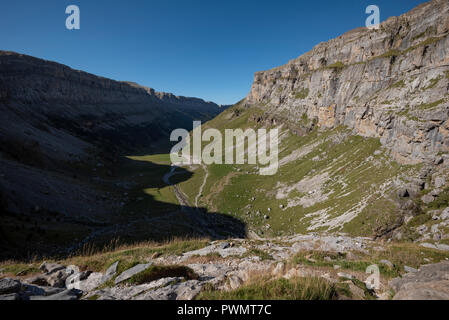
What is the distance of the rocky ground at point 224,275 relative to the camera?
22.8ft

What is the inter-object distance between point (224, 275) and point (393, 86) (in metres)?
52.1

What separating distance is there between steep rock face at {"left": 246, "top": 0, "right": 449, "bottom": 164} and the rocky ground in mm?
24803

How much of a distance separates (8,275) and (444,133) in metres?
44.5

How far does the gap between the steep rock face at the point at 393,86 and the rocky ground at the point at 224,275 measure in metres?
24.8

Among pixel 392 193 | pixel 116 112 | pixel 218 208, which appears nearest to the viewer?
pixel 392 193

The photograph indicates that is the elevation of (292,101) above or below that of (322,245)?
above

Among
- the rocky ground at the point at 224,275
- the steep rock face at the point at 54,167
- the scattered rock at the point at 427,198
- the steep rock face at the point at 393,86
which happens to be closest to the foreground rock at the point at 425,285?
the rocky ground at the point at 224,275

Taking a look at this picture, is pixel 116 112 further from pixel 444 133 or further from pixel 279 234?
pixel 444 133

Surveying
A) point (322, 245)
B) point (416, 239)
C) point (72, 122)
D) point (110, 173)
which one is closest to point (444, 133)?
point (416, 239)

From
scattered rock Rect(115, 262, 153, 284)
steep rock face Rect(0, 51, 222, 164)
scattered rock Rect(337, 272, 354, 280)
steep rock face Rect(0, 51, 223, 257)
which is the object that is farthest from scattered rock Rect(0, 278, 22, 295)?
steep rock face Rect(0, 51, 222, 164)

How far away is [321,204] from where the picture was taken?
3450 centimetres

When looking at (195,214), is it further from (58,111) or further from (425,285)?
(58,111)

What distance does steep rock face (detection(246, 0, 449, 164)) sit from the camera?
29.5 metres

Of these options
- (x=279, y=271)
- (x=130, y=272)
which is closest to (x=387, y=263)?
(x=279, y=271)
